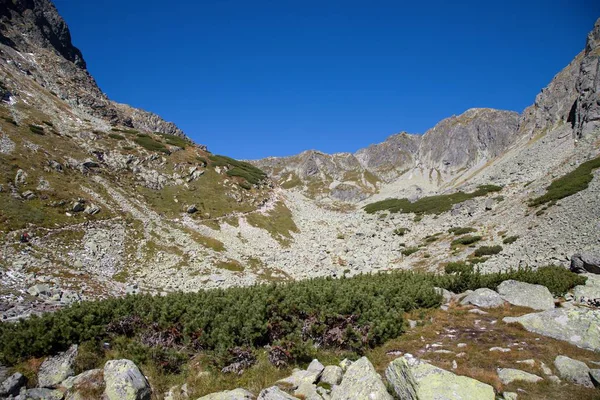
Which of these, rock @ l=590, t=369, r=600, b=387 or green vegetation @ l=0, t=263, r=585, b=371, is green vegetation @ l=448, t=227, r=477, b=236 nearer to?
green vegetation @ l=0, t=263, r=585, b=371

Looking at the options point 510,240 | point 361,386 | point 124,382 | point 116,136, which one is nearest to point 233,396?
point 124,382

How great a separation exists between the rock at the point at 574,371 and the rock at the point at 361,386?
4.87 meters

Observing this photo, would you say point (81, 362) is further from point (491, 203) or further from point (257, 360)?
point (491, 203)

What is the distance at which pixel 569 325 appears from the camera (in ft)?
37.2

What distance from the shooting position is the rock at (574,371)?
8271mm

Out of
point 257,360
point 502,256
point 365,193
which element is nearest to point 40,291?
point 257,360

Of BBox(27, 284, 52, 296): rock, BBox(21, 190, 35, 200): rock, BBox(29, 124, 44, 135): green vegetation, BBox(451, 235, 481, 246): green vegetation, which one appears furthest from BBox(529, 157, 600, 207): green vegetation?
BBox(29, 124, 44, 135): green vegetation

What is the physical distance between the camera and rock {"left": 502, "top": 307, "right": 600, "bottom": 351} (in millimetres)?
10521

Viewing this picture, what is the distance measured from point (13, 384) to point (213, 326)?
562 cm

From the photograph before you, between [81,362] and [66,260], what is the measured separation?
80.5 ft

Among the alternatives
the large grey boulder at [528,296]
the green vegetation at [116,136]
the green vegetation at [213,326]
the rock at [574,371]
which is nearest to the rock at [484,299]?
the large grey boulder at [528,296]

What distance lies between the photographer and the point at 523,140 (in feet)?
357

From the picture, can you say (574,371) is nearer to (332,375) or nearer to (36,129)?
(332,375)

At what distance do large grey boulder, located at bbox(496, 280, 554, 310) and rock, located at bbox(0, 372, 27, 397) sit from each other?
18750 millimetres
